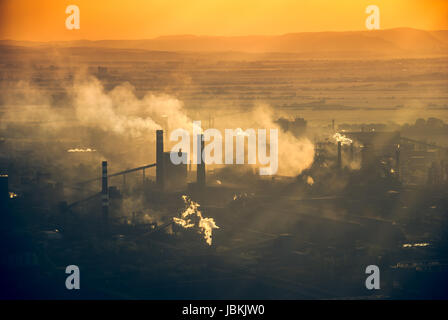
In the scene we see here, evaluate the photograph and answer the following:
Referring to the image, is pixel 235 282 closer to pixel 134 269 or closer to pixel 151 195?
pixel 134 269

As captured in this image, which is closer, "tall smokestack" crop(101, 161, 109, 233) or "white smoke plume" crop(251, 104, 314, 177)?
"tall smokestack" crop(101, 161, 109, 233)

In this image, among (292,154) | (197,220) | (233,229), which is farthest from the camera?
(292,154)

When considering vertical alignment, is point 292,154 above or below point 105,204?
above

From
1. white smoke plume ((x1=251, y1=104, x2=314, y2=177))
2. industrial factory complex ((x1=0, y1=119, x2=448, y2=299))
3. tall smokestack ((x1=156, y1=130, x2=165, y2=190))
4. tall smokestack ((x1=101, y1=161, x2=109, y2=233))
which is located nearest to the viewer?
industrial factory complex ((x1=0, y1=119, x2=448, y2=299))

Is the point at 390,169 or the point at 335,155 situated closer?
the point at 390,169

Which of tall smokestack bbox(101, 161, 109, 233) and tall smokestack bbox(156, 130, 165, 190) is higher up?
tall smokestack bbox(156, 130, 165, 190)

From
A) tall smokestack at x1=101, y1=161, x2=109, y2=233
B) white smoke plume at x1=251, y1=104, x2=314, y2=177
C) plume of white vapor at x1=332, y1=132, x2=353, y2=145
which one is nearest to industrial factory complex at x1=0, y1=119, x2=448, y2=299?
tall smokestack at x1=101, y1=161, x2=109, y2=233

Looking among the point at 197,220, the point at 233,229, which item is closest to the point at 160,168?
the point at 197,220

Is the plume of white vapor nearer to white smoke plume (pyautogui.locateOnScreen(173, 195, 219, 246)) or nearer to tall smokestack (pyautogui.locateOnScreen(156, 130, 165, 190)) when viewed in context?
tall smokestack (pyautogui.locateOnScreen(156, 130, 165, 190))

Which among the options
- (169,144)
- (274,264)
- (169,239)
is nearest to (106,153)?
(169,144)

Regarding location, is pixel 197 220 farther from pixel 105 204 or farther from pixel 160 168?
pixel 160 168

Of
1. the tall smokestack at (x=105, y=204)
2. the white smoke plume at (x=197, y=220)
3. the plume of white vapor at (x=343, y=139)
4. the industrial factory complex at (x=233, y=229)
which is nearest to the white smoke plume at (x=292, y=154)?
the industrial factory complex at (x=233, y=229)
